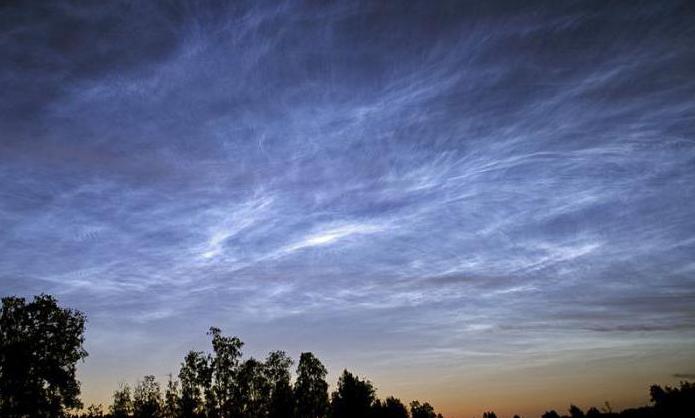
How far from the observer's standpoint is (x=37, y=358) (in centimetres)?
6050

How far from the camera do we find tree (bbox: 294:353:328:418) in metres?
104

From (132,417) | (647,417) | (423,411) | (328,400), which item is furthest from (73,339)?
(423,411)

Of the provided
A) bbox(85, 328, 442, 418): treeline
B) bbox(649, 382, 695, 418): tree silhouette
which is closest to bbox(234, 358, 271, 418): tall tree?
bbox(85, 328, 442, 418): treeline

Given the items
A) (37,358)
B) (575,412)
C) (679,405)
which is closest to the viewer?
(37,358)

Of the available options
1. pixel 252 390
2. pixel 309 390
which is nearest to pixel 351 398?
→ pixel 309 390

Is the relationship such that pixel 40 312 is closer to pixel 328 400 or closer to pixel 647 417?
pixel 328 400

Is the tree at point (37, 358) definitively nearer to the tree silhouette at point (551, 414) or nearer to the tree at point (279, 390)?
the tree at point (279, 390)

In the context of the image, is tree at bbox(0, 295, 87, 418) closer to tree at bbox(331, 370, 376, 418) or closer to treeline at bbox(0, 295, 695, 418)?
treeline at bbox(0, 295, 695, 418)

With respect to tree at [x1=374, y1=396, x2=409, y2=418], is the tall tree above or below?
above

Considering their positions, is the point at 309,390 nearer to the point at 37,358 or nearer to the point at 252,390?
the point at 252,390

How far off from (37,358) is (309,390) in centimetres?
6016

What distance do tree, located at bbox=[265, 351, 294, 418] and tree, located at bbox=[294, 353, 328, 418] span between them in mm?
2182

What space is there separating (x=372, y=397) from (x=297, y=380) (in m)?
24.6

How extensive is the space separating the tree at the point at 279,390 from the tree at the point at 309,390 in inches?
85.9
